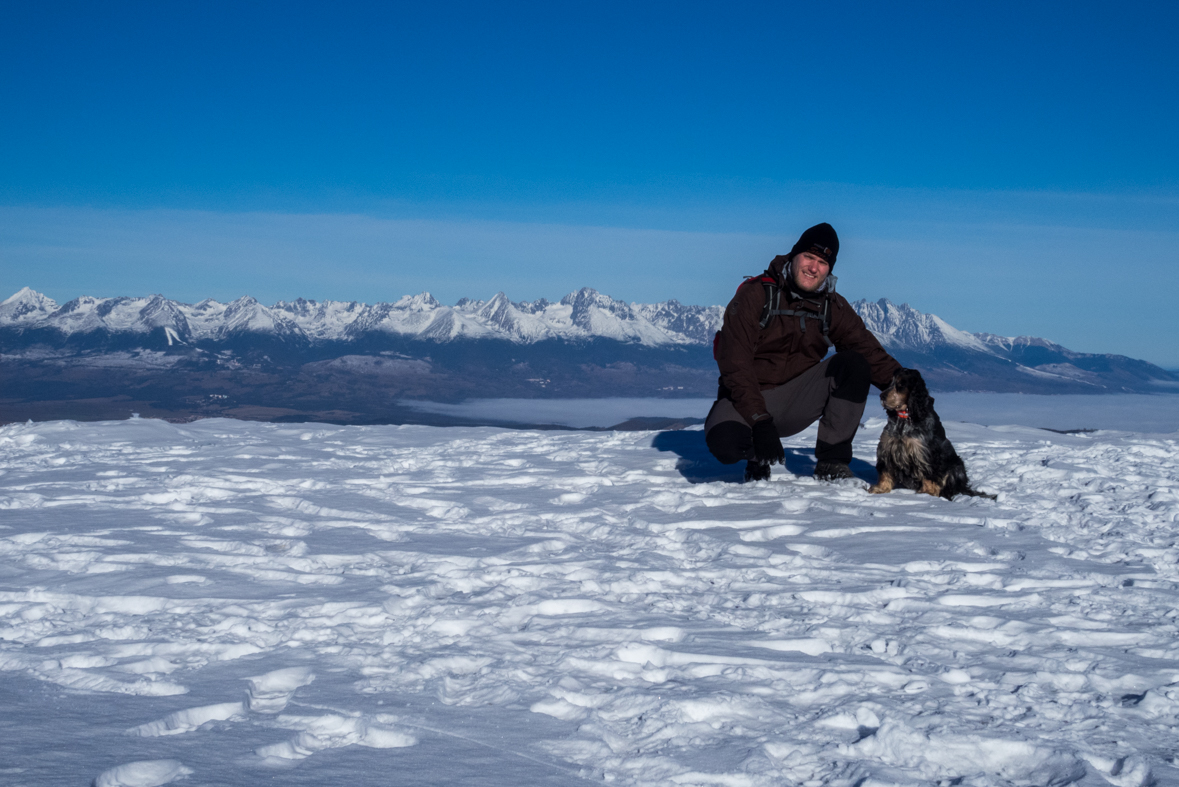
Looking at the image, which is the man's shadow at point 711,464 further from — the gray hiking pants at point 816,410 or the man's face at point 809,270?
the man's face at point 809,270

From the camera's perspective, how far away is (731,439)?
591cm

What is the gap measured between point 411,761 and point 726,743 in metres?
0.91

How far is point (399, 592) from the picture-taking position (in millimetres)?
3621

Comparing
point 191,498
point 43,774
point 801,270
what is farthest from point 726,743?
point 191,498

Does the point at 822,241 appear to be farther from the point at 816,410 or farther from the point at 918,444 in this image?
the point at 918,444

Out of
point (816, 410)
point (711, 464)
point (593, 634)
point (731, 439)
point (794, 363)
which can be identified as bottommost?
point (593, 634)

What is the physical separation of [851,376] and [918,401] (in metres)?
0.55

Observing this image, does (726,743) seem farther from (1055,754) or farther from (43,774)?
(43,774)

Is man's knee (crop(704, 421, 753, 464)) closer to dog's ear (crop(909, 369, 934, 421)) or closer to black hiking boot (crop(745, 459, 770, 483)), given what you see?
black hiking boot (crop(745, 459, 770, 483))

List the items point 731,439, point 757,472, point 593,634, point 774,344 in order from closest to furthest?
1. point 593,634
2. point 731,439
3. point 774,344
4. point 757,472

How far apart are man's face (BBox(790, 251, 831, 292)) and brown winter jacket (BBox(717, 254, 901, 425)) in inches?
4.4

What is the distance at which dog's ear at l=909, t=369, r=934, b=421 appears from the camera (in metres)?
5.64

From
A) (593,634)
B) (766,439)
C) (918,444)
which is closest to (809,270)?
(766,439)

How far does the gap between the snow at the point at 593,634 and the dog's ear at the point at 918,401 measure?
2.19 ft
